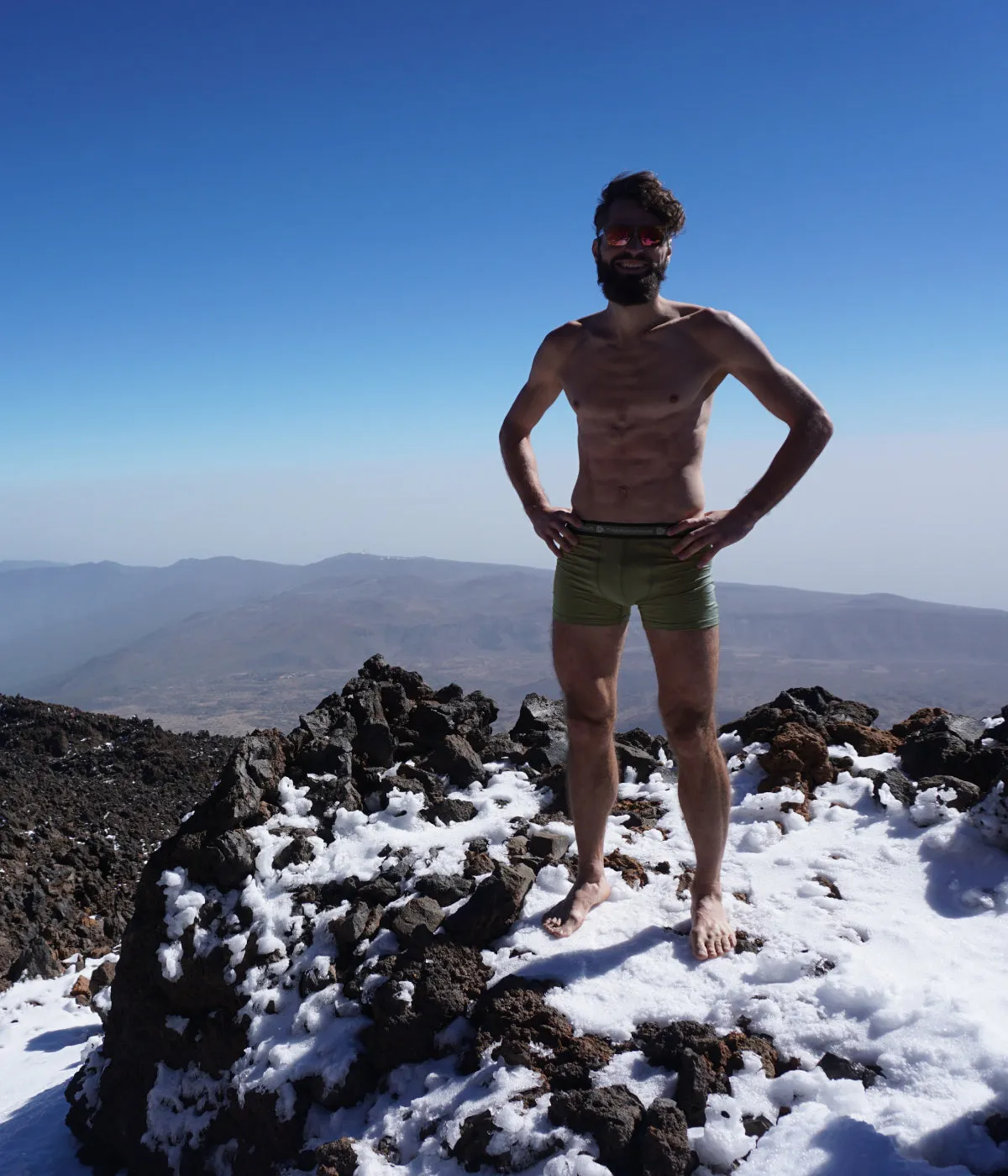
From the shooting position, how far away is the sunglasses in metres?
3.23

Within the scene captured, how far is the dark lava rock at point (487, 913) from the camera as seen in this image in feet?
12.1

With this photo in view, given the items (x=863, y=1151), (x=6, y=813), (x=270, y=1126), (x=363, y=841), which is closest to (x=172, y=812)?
(x=6, y=813)

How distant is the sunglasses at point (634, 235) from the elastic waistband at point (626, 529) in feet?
3.66

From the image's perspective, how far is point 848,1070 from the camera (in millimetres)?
2754

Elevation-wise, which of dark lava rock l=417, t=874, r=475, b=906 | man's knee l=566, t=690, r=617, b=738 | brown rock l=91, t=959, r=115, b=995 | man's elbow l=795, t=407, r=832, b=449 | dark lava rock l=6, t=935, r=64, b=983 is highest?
man's elbow l=795, t=407, r=832, b=449

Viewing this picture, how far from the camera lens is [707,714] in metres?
3.54

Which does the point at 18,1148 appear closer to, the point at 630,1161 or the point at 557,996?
the point at 557,996

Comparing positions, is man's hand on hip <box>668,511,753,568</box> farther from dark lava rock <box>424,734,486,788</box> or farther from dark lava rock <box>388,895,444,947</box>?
dark lava rock <box>424,734,486,788</box>

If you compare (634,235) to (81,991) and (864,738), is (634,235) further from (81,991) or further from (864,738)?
(81,991)

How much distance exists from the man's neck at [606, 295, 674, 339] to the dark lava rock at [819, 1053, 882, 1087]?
9.28 ft

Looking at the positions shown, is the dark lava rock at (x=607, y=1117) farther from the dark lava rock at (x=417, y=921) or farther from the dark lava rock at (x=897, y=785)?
the dark lava rock at (x=897, y=785)

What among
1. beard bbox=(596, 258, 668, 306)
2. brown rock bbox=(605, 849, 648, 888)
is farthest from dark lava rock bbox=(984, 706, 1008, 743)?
beard bbox=(596, 258, 668, 306)

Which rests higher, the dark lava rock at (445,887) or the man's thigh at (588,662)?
the man's thigh at (588,662)

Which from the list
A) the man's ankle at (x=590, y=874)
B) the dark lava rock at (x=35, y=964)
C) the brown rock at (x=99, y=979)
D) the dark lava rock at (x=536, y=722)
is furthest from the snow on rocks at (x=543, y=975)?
the dark lava rock at (x=35, y=964)
